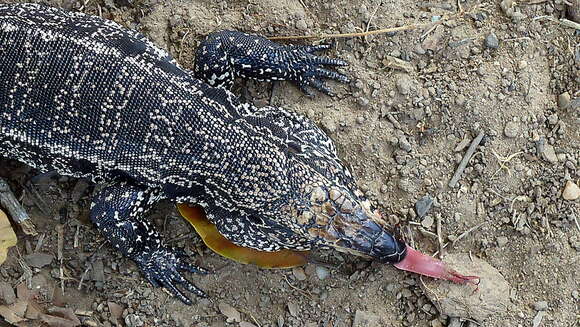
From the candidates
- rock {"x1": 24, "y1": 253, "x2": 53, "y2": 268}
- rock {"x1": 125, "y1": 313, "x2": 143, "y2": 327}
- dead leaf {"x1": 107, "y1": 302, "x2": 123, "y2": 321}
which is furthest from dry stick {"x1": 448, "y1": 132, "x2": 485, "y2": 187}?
rock {"x1": 24, "y1": 253, "x2": 53, "y2": 268}

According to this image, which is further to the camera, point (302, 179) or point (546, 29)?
point (546, 29)

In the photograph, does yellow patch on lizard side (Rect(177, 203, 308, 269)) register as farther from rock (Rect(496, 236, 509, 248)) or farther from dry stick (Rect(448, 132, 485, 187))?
rock (Rect(496, 236, 509, 248))

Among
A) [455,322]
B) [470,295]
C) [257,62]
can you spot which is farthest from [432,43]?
[455,322]

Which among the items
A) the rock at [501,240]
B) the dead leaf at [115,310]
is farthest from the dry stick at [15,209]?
the rock at [501,240]

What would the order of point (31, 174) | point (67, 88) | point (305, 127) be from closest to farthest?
point (67, 88)
point (305, 127)
point (31, 174)

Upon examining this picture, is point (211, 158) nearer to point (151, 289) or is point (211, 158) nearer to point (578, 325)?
point (151, 289)

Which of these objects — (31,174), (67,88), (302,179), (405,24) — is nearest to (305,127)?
(302,179)
